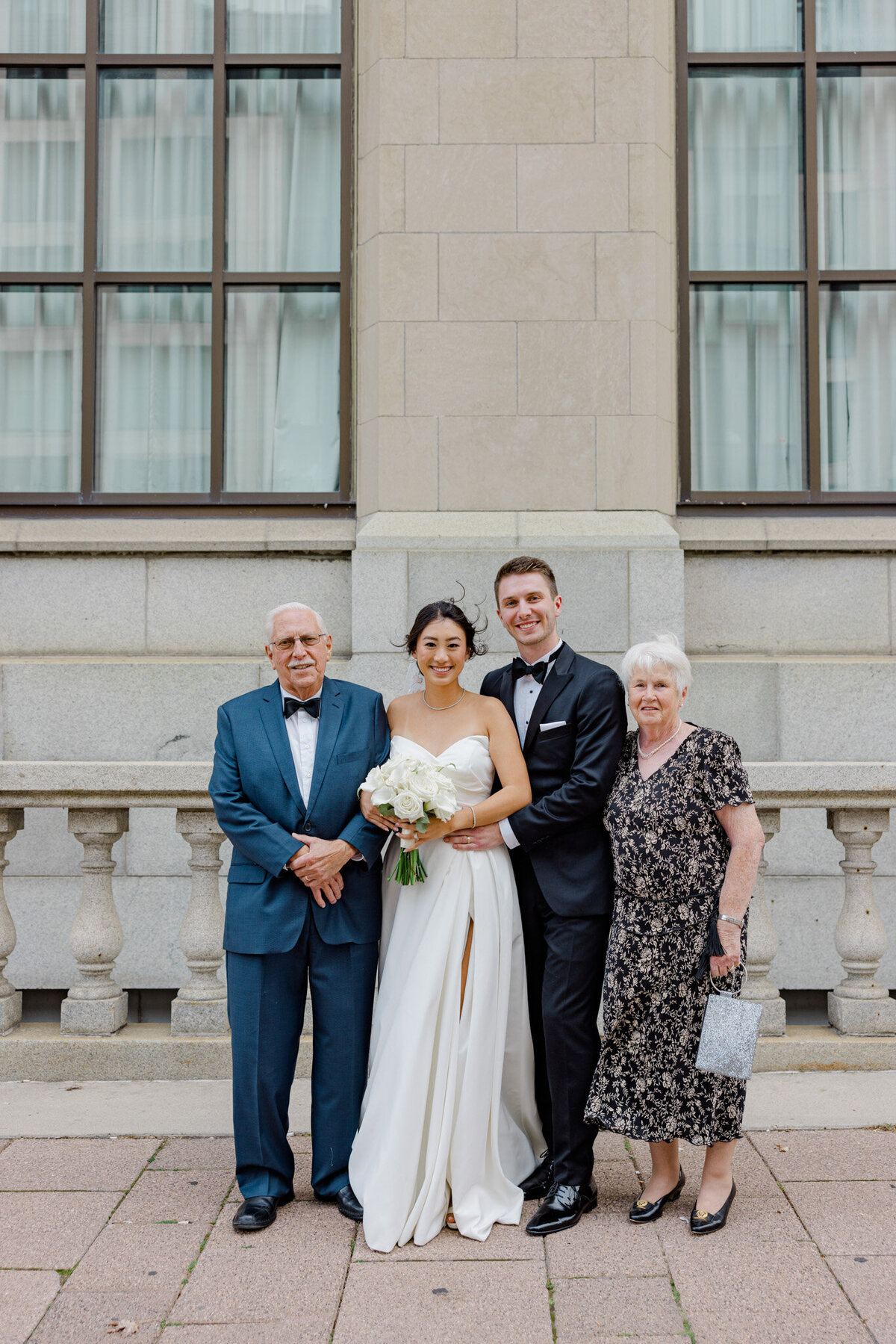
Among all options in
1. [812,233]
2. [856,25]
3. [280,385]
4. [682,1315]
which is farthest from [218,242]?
[682,1315]

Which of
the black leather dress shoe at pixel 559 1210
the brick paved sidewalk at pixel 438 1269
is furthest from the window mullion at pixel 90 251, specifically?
the black leather dress shoe at pixel 559 1210

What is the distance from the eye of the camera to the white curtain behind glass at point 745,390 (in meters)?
7.72

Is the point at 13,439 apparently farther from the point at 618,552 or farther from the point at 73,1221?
the point at 73,1221

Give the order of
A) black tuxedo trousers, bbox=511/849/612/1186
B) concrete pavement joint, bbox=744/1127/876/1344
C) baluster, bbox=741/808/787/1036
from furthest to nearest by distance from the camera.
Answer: baluster, bbox=741/808/787/1036 → black tuxedo trousers, bbox=511/849/612/1186 → concrete pavement joint, bbox=744/1127/876/1344

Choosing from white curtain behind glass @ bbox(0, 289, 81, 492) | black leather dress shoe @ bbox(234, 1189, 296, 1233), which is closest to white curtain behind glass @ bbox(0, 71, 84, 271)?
white curtain behind glass @ bbox(0, 289, 81, 492)

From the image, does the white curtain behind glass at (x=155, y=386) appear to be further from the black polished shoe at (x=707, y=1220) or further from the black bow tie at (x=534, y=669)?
the black polished shoe at (x=707, y=1220)

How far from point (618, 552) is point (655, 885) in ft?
11.1

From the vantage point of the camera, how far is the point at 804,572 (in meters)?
7.27

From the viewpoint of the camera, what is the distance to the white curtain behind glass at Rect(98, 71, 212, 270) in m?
7.73

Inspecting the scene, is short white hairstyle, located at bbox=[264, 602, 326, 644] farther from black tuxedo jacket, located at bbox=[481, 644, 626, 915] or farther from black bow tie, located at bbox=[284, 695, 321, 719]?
black tuxedo jacket, located at bbox=[481, 644, 626, 915]

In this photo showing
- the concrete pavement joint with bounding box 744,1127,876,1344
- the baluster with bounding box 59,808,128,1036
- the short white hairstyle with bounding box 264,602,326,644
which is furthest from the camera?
the baluster with bounding box 59,808,128,1036

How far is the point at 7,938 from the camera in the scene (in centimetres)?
520

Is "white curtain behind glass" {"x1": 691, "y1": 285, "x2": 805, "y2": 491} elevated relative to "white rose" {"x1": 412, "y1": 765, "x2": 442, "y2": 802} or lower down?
elevated

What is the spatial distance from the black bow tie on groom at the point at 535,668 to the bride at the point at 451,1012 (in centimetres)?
17
